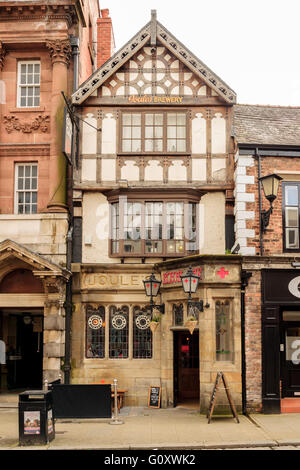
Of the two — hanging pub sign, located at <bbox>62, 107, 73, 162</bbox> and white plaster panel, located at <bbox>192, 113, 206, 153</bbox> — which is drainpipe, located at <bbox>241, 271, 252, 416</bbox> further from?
hanging pub sign, located at <bbox>62, 107, 73, 162</bbox>

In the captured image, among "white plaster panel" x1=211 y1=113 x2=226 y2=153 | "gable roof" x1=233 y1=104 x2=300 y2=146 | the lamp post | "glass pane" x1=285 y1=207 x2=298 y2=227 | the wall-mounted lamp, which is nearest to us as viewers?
the lamp post

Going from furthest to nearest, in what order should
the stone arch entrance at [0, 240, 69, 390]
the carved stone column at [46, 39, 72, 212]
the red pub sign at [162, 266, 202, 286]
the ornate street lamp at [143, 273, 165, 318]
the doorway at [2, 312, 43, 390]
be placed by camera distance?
the doorway at [2, 312, 43, 390], the carved stone column at [46, 39, 72, 212], the stone arch entrance at [0, 240, 69, 390], the red pub sign at [162, 266, 202, 286], the ornate street lamp at [143, 273, 165, 318]

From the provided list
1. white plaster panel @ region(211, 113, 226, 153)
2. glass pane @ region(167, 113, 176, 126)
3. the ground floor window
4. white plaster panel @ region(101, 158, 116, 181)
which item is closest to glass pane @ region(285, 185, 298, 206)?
white plaster panel @ region(211, 113, 226, 153)

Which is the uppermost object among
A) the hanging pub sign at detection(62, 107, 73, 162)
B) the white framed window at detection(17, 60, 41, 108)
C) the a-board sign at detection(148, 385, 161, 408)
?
the white framed window at detection(17, 60, 41, 108)

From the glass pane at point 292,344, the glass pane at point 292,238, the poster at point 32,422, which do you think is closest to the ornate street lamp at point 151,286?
the glass pane at point 292,238

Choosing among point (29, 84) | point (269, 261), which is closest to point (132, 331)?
point (269, 261)

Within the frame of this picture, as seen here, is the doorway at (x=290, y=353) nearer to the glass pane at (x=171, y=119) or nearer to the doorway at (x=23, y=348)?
the glass pane at (x=171, y=119)

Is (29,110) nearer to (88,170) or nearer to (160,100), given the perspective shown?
(88,170)

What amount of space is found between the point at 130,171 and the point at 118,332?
5028mm

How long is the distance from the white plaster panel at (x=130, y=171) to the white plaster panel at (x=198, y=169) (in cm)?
175

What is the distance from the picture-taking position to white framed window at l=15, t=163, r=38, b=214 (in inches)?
755

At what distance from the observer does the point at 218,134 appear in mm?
18766

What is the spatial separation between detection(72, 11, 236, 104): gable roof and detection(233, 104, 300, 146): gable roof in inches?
40.7

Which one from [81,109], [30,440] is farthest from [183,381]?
[81,109]
